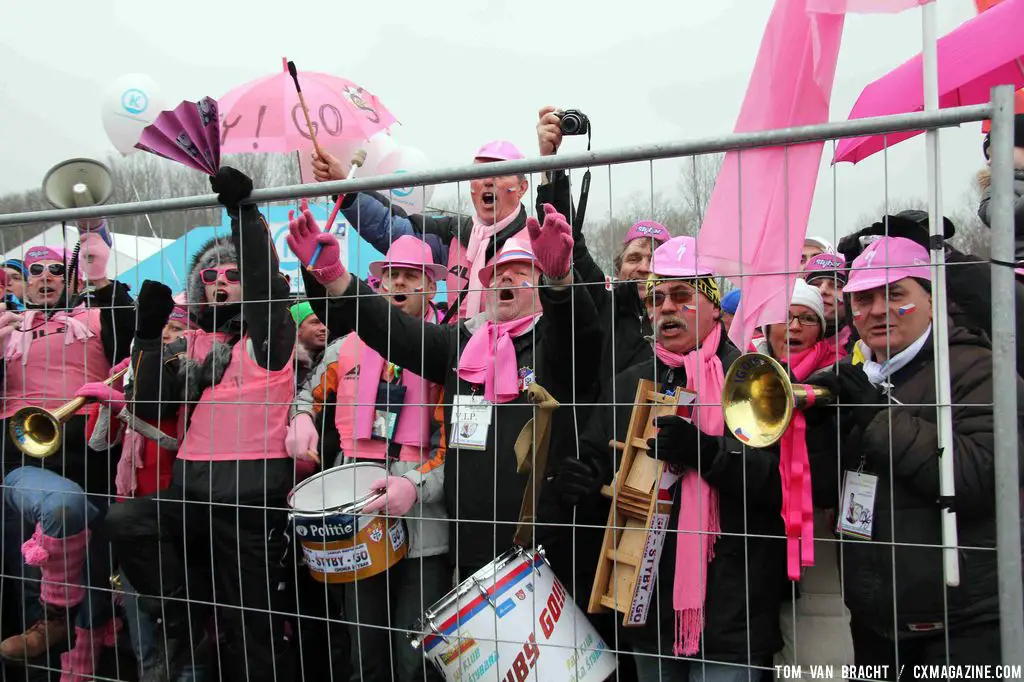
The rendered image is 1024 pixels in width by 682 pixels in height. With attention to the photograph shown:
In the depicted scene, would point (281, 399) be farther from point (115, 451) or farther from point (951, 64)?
point (951, 64)

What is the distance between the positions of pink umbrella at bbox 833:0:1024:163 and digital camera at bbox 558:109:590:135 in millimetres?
859

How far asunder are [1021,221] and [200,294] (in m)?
Result: 3.48

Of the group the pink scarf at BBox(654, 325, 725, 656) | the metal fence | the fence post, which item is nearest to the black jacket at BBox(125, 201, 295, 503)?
the metal fence

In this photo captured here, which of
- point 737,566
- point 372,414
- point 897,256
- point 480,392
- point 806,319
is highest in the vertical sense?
point 897,256

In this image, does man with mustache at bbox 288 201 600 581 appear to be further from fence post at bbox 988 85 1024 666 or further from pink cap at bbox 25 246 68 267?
pink cap at bbox 25 246 68 267

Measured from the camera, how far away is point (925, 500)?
234cm

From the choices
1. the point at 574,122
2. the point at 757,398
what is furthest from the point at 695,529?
the point at 574,122

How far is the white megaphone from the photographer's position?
3768 millimetres

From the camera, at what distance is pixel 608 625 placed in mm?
2871

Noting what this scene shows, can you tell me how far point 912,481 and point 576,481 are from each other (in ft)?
3.26

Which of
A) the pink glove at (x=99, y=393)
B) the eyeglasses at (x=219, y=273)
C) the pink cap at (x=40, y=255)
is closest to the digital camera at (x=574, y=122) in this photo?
the eyeglasses at (x=219, y=273)

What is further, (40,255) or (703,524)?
(40,255)

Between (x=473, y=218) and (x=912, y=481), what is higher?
(x=473, y=218)

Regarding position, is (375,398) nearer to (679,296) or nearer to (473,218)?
(679,296)
